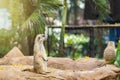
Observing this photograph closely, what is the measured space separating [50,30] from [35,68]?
26.6ft

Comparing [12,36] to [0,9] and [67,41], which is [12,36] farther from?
[67,41]

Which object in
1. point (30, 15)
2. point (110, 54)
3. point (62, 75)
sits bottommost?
point (62, 75)

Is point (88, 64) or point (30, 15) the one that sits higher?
point (30, 15)

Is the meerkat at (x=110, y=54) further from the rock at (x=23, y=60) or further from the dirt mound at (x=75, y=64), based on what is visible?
the rock at (x=23, y=60)

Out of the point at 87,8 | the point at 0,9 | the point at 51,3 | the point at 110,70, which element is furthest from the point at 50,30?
the point at 110,70

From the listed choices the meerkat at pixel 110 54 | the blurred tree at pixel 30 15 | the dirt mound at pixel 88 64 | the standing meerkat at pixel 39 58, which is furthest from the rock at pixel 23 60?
the blurred tree at pixel 30 15

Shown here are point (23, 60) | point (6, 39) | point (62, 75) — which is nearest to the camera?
point (62, 75)

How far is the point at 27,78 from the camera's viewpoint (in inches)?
316

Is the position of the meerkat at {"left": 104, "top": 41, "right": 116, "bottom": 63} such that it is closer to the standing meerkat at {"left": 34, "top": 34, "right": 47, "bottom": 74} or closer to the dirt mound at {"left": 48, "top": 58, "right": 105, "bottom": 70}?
the dirt mound at {"left": 48, "top": 58, "right": 105, "bottom": 70}

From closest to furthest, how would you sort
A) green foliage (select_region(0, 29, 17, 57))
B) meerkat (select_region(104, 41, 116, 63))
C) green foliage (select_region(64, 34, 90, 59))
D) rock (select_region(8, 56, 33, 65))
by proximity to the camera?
meerkat (select_region(104, 41, 116, 63)), rock (select_region(8, 56, 33, 65)), green foliage (select_region(0, 29, 17, 57)), green foliage (select_region(64, 34, 90, 59))

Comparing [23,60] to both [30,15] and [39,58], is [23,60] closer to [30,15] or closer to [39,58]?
[39,58]

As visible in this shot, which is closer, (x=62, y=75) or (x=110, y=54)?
(x=62, y=75)

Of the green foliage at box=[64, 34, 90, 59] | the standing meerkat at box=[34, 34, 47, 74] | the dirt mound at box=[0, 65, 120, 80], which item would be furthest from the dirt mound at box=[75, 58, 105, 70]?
the green foliage at box=[64, 34, 90, 59]

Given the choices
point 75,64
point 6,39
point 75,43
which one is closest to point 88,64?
point 75,64
